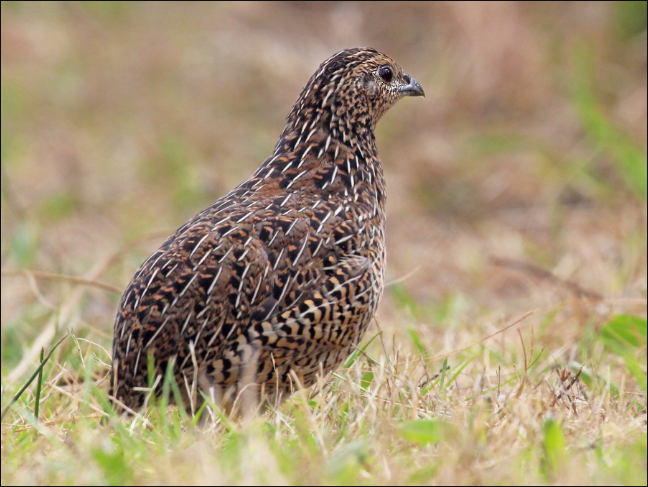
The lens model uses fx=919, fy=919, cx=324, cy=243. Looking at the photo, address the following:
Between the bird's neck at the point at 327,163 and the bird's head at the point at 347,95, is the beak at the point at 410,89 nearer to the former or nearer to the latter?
the bird's head at the point at 347,95

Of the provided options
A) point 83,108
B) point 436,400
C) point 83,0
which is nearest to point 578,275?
point 436,400

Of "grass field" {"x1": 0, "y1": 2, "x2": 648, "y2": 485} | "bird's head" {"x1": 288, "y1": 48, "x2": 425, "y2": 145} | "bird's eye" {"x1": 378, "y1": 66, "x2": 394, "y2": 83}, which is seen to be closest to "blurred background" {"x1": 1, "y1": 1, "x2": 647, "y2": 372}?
"grass field" {"x1": 0, "y1": 2, "x2": 648, "y2": 485}

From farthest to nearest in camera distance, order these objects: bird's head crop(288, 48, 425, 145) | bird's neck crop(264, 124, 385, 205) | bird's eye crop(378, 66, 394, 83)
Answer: bird's eye crop(378, 66, 394, 83) → bird's head crop(288, 48, 425, 145) → bird's neck crop(264, 124, 385, 205)

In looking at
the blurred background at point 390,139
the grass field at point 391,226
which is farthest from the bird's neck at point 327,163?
the blurred background at point 390,139

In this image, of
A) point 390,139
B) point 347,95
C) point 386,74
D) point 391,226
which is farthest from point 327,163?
point 390,139

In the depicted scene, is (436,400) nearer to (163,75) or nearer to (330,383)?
(330,383)

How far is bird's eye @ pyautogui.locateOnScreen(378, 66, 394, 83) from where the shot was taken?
4.91 metres

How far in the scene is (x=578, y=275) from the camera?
23.0 ft

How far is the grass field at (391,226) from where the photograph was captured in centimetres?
309

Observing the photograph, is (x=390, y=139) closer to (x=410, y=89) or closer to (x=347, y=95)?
(x=410, y=89)

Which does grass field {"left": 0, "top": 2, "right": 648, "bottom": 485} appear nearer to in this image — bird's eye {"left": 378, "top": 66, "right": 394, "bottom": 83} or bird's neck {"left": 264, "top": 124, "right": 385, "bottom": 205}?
bird's neck {"left": 264, "top": 124, "right": 385, "bottom": 205}

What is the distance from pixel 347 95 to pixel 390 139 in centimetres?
635

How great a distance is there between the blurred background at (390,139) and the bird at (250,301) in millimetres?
1386

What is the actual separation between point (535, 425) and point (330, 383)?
39.1 inches
